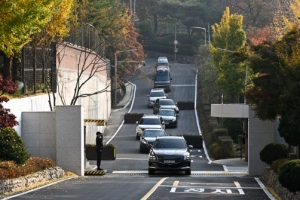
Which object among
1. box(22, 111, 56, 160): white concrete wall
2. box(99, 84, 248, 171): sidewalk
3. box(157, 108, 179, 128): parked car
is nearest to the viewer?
box(22, 111, 56, 160): white concrete wall

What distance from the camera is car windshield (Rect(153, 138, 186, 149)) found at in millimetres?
35406

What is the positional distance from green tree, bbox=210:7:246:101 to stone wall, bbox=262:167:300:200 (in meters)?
34.3

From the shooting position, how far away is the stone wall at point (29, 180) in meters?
23.3

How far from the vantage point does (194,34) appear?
453 ft

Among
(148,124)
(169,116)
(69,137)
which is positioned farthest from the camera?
(169,116)

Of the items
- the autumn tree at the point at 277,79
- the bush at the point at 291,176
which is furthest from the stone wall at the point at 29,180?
the autumn tree at the point at 277,79

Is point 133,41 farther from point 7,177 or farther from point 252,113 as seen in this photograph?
point 7,177

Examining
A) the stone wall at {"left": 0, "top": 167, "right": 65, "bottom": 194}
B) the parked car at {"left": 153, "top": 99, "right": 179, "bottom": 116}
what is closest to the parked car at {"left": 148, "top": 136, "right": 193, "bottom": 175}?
the stone wall at {"left": 0, "top": 167, "right": 65, "bottom": 194}

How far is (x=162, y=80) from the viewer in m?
98.4

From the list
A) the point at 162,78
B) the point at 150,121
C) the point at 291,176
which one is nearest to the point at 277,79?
the point at 291,176

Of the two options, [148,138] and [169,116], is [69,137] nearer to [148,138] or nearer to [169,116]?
[148,138]

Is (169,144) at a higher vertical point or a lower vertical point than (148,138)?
higher

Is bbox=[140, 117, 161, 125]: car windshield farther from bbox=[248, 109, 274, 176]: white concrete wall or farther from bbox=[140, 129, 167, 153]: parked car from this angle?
bbox=[248, 109, 274, 176]: white concrete wall

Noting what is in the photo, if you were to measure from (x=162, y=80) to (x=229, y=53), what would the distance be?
34.2 metres
